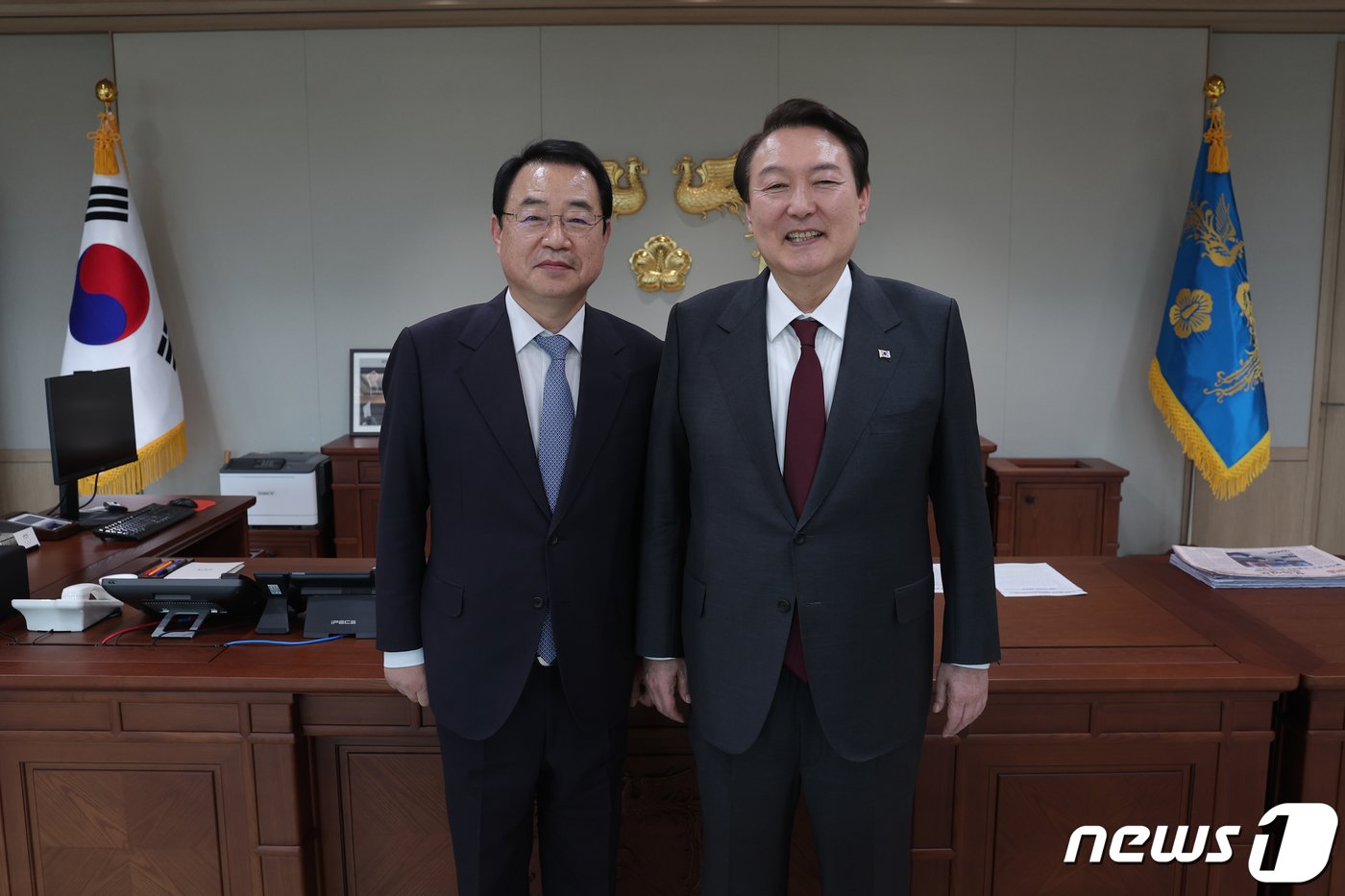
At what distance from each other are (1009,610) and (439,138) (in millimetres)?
3764

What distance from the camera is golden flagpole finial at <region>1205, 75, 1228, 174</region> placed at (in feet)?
13.9

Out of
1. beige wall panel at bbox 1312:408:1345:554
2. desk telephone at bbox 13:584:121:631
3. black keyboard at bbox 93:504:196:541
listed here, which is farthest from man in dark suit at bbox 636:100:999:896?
beige wall panel at bbox 1312:408:1345:554

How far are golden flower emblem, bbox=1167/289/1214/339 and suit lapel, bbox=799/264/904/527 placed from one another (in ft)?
12.0

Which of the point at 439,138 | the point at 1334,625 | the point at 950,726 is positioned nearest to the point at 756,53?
the point at 439,138

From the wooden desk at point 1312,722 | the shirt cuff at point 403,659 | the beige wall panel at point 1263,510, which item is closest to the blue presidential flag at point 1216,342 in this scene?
the beige wall panel at point 1263,510

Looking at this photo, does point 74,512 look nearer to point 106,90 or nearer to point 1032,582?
point 106,90

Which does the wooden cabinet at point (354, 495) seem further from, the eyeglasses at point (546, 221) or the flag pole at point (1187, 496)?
the flag pole at point (1187, 496)

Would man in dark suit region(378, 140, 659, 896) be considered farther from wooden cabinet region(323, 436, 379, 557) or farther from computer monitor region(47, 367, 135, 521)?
wooden cabinet region(323, 436, 379, 557)

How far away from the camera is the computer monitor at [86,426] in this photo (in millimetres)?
2992

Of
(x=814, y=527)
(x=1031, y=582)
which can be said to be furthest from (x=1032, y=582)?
(x=814, y=527)

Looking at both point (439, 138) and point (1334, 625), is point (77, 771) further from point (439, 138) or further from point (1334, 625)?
point (439, 138)

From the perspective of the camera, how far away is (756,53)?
4.57 meters

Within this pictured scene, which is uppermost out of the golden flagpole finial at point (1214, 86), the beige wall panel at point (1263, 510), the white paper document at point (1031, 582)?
the golden flagpole finial at point (1214, 86)

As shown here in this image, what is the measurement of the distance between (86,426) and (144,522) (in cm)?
42
